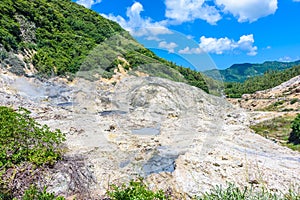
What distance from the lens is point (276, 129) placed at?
20.1 metres

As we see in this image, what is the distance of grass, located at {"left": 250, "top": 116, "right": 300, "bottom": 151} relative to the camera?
1778 cm

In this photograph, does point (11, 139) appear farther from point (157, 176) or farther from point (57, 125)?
point (57, 125)

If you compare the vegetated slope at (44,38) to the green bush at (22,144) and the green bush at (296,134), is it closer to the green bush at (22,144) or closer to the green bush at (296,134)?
the green bush at (22,144)

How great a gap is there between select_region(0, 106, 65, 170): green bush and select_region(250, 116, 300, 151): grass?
14.8 metres

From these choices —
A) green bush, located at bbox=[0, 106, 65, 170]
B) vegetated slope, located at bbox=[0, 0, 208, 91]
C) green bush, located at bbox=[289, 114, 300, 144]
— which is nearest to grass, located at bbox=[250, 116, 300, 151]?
green bush, located at bbox=[289, 114, 300, 144]

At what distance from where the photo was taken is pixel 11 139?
4805mm

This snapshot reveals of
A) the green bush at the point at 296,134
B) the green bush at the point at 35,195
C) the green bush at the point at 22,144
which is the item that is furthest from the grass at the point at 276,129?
the green bush at the point at 35,195

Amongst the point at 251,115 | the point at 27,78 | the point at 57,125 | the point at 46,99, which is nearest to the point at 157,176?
the point at 57,125

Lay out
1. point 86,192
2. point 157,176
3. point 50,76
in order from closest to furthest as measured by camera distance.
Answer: point 86,192, point 157,176, point 50,76

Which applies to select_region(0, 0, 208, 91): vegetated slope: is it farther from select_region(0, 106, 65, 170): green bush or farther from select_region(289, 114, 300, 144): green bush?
select_region(289, 114, 300, 144): green bush

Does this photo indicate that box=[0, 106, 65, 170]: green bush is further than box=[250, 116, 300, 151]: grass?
No

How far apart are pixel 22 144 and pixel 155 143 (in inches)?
156

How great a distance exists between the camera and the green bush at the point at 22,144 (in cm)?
455

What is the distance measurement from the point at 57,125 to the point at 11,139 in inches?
196
